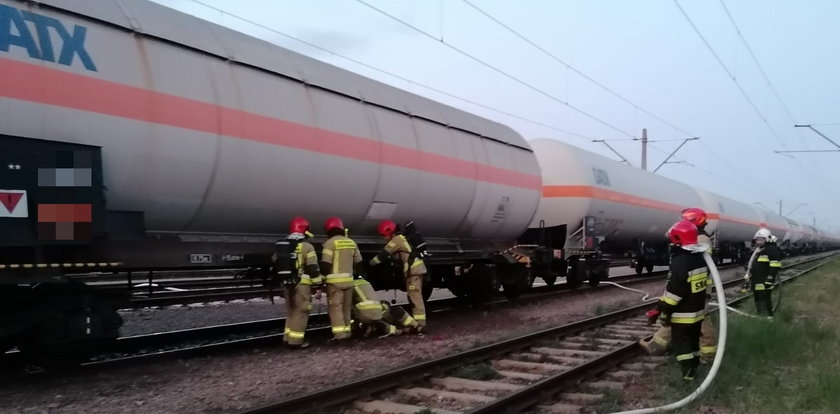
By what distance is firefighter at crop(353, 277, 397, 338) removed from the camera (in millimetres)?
9328

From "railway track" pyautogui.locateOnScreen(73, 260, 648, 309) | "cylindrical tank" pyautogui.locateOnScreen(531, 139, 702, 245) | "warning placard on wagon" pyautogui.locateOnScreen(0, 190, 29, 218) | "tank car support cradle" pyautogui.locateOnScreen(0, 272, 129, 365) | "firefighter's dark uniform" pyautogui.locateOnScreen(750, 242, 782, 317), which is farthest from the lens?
"cylindrical tank" pyautogui.locateOnScreen(531, 139, 702, 245)

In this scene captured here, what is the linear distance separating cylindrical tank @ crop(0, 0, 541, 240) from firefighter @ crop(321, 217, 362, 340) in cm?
27

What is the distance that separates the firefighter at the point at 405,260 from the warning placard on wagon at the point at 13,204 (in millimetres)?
4992

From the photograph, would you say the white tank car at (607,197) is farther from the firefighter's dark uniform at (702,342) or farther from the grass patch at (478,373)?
the grass patch at (478,373)

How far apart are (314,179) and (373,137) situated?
1.34 meters

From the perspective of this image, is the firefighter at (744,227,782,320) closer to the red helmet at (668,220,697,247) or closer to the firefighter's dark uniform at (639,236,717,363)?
the firefighter's dark uniform at (639,236,717,363)

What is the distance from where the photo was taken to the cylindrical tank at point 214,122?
5480 millimetres

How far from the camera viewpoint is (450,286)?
533 inches

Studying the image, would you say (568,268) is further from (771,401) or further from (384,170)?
(771,401)

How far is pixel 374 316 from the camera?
9.32 m

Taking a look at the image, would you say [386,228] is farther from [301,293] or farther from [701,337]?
[701,337]

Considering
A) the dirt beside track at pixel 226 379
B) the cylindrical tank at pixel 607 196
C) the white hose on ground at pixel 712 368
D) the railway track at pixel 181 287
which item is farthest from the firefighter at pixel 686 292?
the cylindrical tank at pixel 607 196

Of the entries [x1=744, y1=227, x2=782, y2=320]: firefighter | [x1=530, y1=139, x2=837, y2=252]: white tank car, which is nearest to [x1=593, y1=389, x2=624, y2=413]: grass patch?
[x1=744, y1=227, x2=782, y2=320]: firefighter

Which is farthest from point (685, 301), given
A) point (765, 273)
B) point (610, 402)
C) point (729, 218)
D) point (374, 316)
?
point (729, 218)
